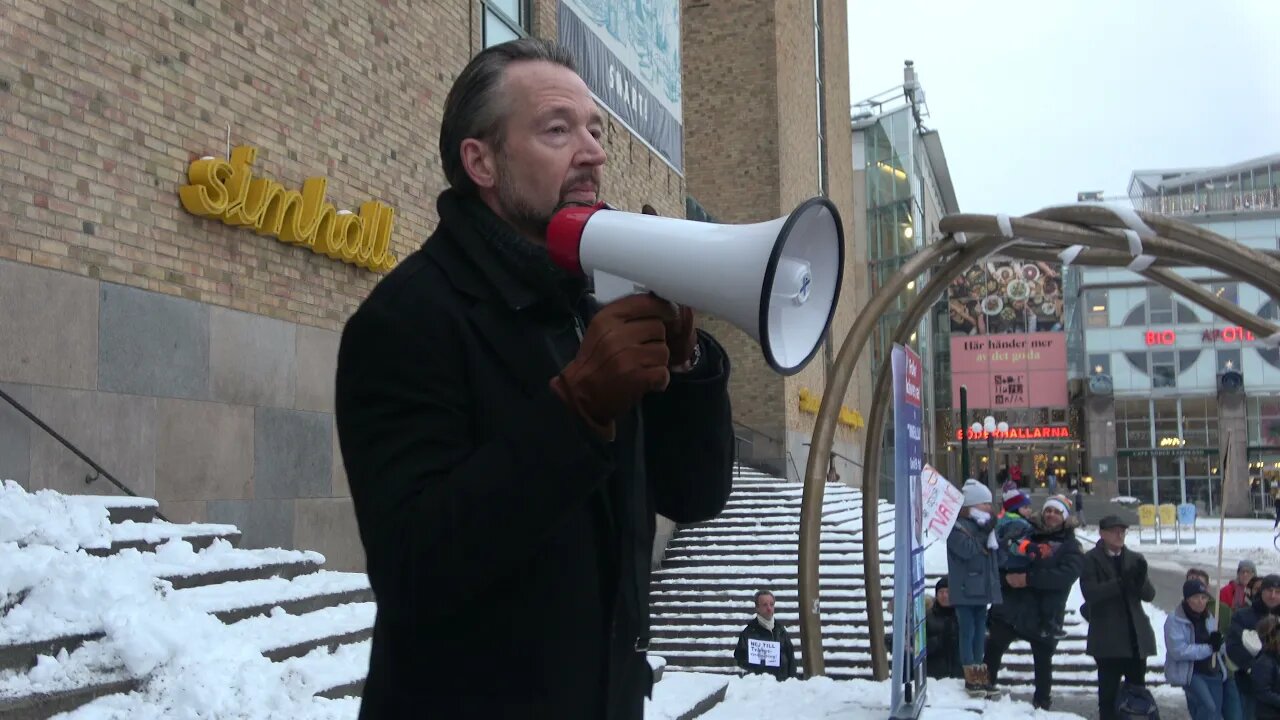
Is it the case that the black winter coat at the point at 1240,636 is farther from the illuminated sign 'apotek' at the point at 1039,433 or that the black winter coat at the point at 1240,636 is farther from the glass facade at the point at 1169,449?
the illuminated sign 'apotek' at the point at 1039,433

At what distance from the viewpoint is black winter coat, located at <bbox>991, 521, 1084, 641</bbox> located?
10.8 m

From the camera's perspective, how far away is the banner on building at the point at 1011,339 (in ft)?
187

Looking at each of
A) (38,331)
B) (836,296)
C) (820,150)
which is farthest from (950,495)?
(820,150)

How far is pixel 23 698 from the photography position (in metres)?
4.99

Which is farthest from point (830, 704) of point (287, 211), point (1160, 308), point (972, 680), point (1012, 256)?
point (1160, 308)

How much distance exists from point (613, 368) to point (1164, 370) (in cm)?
5953

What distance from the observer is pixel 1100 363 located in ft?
186

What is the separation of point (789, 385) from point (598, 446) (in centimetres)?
2869

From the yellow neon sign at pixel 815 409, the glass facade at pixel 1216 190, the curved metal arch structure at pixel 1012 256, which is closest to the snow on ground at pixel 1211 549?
the yellow neon sign at pixel 815 409

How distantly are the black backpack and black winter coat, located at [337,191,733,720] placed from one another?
382 inches

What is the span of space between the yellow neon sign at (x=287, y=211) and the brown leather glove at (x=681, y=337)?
8.64 m

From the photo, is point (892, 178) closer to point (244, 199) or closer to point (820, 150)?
point (820, 150)

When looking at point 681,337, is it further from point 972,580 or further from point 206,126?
point 972,580

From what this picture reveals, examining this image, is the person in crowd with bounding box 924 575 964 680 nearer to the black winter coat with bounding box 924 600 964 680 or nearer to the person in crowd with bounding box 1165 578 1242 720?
the black winter coat with bounding box 924 600 964 680
